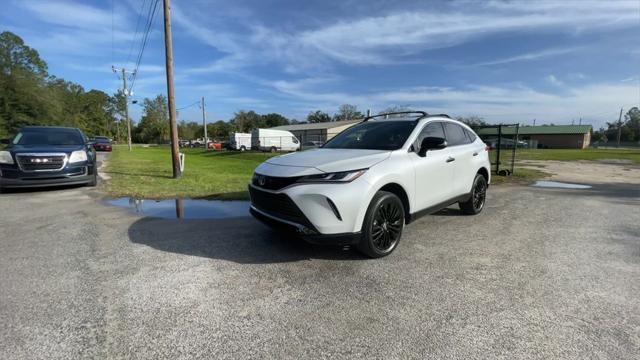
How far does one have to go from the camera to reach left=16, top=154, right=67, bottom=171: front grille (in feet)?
24.8

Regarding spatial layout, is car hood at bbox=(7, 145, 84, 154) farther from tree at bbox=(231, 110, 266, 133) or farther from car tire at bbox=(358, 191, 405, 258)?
tree at bbox=(231, 110, 266, 133)

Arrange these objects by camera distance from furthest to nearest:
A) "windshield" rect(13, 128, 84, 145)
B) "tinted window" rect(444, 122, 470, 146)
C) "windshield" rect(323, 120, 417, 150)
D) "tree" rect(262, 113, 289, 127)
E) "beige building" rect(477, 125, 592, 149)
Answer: "tree" rect(262, 113, 289, 127) < "beige building" rect(477, 125, 592, 149) < "windshield" rect(13, 128, 84, 145) < "tinted window" rect(444, 122, 470, 146) < "windshield" rect(323, 120, 417, 150)

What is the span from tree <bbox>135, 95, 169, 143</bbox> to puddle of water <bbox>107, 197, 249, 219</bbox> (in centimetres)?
9046

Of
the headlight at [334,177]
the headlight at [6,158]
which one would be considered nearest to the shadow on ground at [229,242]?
the headlight at [334,177]

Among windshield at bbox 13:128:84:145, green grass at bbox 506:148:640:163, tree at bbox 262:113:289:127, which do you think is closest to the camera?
windshield at bbox 13:128:84:145

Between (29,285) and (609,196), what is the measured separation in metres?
11.1

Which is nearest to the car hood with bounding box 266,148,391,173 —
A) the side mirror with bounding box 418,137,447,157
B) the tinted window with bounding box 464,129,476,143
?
the side mirror with bounding box 418,137,447,157

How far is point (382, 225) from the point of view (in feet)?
12.7

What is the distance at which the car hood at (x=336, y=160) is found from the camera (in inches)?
145

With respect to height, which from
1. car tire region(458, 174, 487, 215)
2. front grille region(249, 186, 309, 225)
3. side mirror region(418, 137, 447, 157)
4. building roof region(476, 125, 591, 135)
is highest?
building roof region(476, 125, 591, 135)

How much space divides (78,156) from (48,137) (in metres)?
1.23

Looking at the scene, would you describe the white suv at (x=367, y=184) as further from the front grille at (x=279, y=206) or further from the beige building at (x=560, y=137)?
the beige building at (x=560, y=137)

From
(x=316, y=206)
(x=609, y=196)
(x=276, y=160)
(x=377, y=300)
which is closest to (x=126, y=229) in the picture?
(x=276, y=160)

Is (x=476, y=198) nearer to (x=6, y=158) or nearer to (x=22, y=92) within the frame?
(x=6, y=158)
